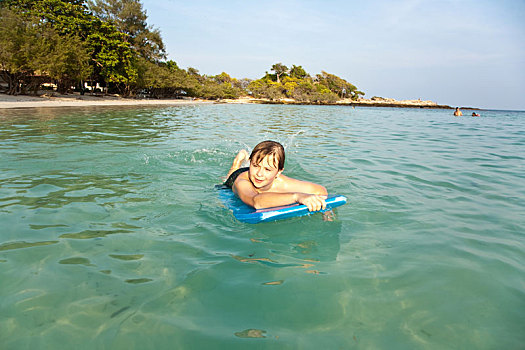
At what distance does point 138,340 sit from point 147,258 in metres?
0.92

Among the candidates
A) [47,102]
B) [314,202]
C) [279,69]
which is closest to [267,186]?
[314,202]

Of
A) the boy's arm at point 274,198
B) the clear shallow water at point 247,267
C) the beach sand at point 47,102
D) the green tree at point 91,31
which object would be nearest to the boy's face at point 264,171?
the boy's arm at point 274,198

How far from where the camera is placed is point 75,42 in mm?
27188

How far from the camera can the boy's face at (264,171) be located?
322cm

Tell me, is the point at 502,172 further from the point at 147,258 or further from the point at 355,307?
the point at 147,258

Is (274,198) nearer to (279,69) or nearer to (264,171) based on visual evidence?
(264,171)

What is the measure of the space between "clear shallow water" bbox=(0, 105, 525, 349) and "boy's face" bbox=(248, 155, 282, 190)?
0.51 m

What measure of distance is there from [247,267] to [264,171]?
43.9 inches

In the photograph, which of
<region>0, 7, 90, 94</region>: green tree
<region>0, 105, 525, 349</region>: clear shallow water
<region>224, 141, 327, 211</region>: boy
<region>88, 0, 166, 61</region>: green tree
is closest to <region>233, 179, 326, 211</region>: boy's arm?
<region>224, 141, 327, 211</region>: boy

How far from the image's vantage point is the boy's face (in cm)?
322

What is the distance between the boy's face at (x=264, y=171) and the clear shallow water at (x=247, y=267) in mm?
512

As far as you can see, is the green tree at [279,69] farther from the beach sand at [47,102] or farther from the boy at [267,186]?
the boy at [267,186]

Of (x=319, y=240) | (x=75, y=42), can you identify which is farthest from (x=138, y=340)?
(x=75, y=42)

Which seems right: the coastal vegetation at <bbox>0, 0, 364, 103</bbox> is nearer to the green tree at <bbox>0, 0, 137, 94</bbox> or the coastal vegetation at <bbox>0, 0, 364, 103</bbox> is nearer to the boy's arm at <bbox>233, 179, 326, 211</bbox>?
the green tree at <bbox>0, 0, 137, 94</bbox>
